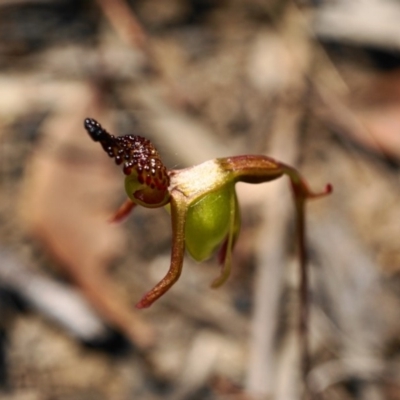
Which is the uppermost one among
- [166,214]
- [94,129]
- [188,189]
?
[94,129]

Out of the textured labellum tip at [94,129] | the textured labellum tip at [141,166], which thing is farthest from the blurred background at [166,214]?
the textured labellum tip at [94,129]

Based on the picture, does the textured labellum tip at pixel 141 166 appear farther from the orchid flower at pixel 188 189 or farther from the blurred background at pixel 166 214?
the blurred background at pixel 166 214

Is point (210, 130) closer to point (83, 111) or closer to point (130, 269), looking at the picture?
point (83, 111)

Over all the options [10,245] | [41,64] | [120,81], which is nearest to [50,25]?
[41,64]

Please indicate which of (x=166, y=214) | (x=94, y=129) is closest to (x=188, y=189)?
(x=94, y=129)

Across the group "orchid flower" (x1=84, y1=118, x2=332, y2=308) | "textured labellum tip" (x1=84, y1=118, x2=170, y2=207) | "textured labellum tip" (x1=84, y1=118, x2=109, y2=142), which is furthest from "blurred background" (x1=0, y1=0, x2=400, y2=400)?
"textured labellum tip" (x1=84, y1=118, x2=109, y2=142)

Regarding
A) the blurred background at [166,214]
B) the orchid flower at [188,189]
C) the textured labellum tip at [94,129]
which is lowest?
the blurred background at [166,214]

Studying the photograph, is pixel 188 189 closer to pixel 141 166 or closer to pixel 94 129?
pixel 141 166
